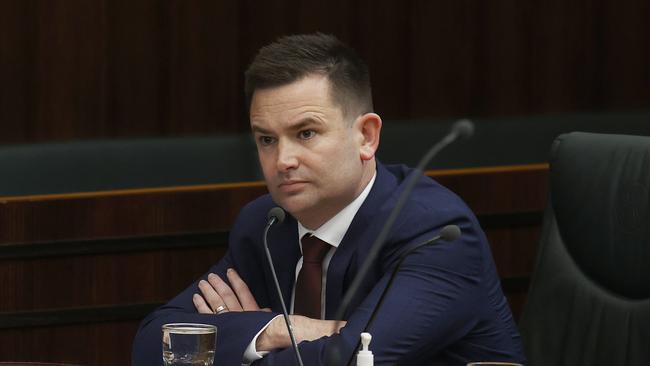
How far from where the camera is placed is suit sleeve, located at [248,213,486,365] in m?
2.13

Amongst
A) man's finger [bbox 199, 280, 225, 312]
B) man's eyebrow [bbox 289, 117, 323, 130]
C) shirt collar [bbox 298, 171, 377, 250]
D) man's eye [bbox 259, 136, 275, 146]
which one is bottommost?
man's finger [bbox 199, 280, 225, 312]

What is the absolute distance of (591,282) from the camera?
2.28 m

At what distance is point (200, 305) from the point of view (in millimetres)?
2486

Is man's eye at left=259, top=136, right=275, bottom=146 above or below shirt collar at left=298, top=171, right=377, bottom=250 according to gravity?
above

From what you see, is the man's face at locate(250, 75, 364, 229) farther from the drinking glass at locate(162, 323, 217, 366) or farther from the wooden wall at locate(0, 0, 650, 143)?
the wooden wall at locate(0, 0, 650, 143)

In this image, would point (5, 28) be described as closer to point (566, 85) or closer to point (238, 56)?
point (238, 56)

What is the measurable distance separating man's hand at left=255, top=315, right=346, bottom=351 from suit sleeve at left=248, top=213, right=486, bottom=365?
0.12 feet

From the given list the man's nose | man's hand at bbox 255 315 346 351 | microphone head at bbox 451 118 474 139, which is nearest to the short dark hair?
the man's nose

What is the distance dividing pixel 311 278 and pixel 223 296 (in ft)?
0.73

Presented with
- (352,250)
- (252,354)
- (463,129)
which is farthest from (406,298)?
(463,129)

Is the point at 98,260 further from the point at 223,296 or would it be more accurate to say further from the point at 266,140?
the point at 266,140

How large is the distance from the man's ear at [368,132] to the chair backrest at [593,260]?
323 mm

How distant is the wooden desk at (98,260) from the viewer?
375 cm

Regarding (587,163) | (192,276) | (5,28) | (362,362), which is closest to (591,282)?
(587,163)
